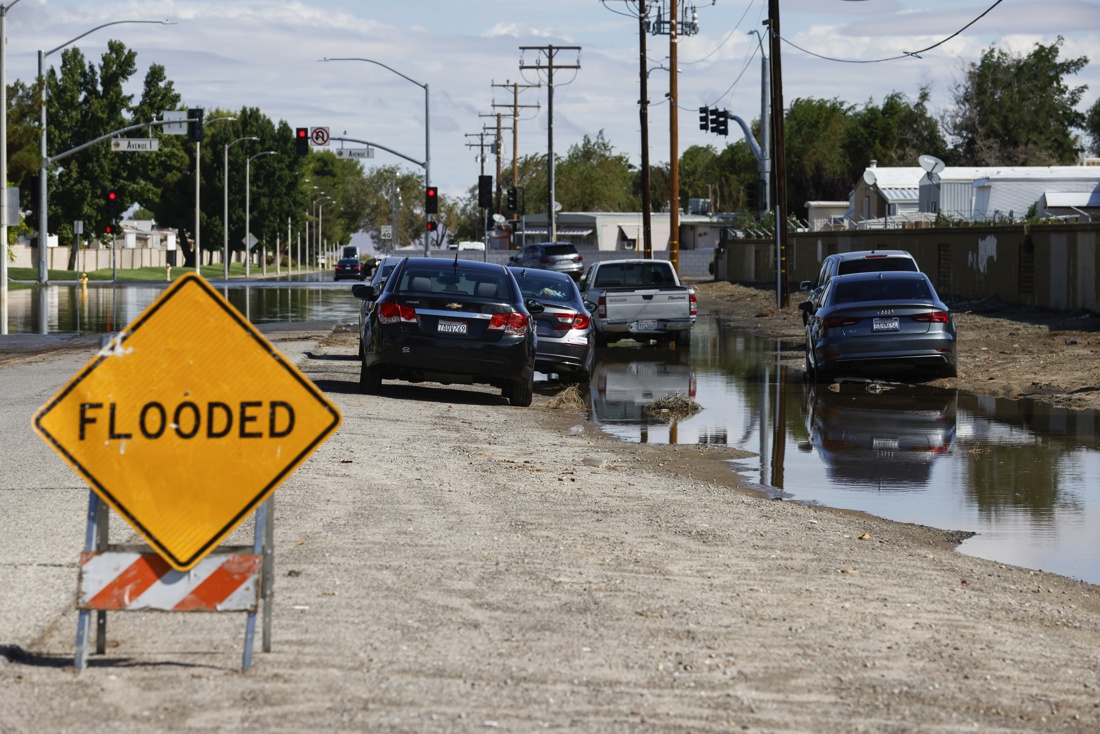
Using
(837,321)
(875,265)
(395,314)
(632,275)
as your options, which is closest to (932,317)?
(837,321)

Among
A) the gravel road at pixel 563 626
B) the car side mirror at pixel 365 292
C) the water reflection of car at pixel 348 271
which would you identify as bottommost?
the gravel road at pixel 563 626

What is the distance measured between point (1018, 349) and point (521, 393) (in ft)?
33.4

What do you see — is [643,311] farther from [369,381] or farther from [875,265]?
[369,381]

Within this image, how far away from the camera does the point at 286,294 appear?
56469 millimetres

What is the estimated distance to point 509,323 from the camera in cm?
1684

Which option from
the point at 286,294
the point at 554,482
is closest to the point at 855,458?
the point at 554,482

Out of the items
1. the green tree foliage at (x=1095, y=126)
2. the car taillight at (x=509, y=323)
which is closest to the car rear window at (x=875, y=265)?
the car taillight at (x=509, y=323)

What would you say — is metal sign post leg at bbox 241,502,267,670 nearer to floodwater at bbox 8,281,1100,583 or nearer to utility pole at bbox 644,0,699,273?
floodwater at bbox 8,281,1100,583

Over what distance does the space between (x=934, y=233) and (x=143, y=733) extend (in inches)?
1422

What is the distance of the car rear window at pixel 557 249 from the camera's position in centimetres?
5700

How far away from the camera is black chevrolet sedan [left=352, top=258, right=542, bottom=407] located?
16.7m

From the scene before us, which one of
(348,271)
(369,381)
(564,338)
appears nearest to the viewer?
(369,381)

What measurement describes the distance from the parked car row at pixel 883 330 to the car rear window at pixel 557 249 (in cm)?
3755

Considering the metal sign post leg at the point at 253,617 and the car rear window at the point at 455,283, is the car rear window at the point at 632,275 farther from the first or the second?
the metal sign post leg at the point at 253,617
